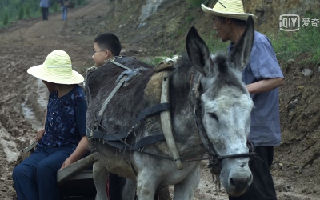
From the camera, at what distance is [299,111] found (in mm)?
9906

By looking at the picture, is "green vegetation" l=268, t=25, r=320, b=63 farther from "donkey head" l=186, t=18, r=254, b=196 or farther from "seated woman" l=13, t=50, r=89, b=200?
"donkey head" l=186, t=18, r=254, b=196

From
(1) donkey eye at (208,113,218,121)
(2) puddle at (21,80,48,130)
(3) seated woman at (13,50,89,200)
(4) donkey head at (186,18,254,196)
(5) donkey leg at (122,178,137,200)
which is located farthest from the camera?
(2) puddle at (21,80,48,130)

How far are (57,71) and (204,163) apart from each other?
151 inches

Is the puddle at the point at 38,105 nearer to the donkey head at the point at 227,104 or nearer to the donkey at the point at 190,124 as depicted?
the donkey at the point at 190,124

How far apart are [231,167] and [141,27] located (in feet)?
65.4

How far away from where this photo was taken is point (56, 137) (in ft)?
20.3

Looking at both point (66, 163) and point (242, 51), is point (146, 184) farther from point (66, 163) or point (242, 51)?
point (242, 51)

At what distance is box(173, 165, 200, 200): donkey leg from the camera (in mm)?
5312

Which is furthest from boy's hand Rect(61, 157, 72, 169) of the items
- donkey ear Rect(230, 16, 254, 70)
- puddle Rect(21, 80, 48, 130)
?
puddle Rect(21, 80, 48, 130)

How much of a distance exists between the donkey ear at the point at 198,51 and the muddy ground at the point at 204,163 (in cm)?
392

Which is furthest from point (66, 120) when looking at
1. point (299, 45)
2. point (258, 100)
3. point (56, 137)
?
point (299, 45)

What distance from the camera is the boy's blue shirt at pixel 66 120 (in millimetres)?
6133

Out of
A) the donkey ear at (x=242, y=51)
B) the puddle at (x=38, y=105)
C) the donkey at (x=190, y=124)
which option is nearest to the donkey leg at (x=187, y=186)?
the donkey at (x=190, y=124)

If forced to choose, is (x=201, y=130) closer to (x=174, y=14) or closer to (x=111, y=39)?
(x=111, y=39)
